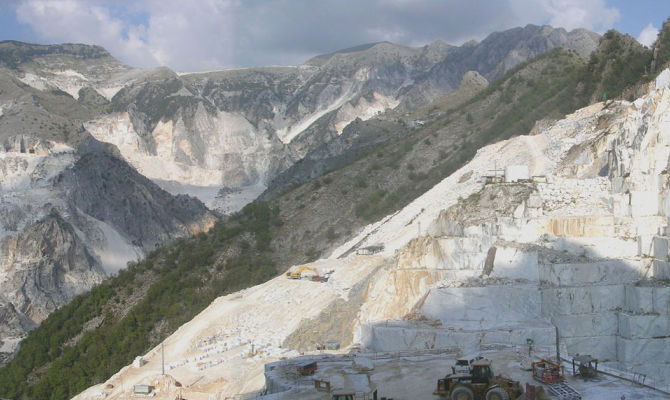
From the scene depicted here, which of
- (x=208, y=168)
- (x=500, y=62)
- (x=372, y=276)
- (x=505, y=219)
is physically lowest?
(x=372, y=276)

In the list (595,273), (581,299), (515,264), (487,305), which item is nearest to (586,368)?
(581,299)

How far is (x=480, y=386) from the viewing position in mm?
13781

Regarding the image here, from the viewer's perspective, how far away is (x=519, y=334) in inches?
757

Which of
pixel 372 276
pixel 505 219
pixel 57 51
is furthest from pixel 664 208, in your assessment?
pixel 57 51

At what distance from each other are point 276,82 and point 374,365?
137072mm

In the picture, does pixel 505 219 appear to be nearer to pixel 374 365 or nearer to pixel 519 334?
pixel 519 334

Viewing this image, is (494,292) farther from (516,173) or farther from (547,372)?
(516,173)

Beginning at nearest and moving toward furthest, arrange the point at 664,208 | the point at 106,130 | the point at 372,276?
1. the point at 664,208
2. the point at 372,276
3. the point at 106,130

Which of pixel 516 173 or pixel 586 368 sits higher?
pixel 516 173

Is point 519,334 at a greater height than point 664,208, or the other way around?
point 664,208

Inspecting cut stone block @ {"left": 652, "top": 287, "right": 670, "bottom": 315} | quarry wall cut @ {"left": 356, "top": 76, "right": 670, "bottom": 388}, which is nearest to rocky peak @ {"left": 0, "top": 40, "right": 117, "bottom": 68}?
quarry wall cut @ {"left": 356, "top": 76, "right": 670, "bottom": 388}

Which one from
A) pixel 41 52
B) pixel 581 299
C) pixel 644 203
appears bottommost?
pixel 581 299

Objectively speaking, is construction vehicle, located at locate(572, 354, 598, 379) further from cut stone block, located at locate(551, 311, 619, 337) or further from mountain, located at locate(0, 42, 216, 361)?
mountain, located at locate(0, 42, 216, 361)

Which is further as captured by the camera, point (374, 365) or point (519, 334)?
point (519, 334)
